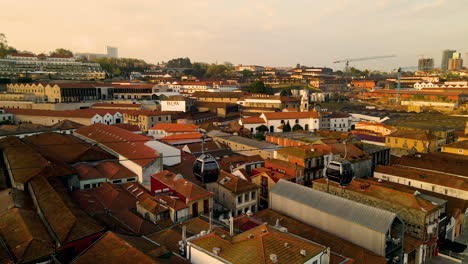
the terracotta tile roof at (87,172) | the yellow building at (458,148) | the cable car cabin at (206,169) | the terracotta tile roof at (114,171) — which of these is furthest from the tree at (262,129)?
the cable car cabin at (206,169)

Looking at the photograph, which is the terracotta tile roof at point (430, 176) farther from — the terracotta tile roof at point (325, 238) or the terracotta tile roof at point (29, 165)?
the terracotta tile roof at point (29, 165)

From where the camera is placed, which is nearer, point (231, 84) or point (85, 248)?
point (85, 248)

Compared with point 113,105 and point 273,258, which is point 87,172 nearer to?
point 273,258

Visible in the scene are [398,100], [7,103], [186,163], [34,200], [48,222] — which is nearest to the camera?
[48,222]

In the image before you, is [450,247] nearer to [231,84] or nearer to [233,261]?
[233,261]

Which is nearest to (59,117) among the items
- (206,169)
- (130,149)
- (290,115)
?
(130,149)

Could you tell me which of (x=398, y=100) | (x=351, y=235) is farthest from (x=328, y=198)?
(x=398, y=100)

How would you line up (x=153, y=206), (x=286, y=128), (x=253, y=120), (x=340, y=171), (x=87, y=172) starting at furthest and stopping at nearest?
1. (x=253, y=120)
2. (x=286, y=128)
3. (x=87, y=172)
4. (x=153, y=206)
5. (x=340, y=171)
